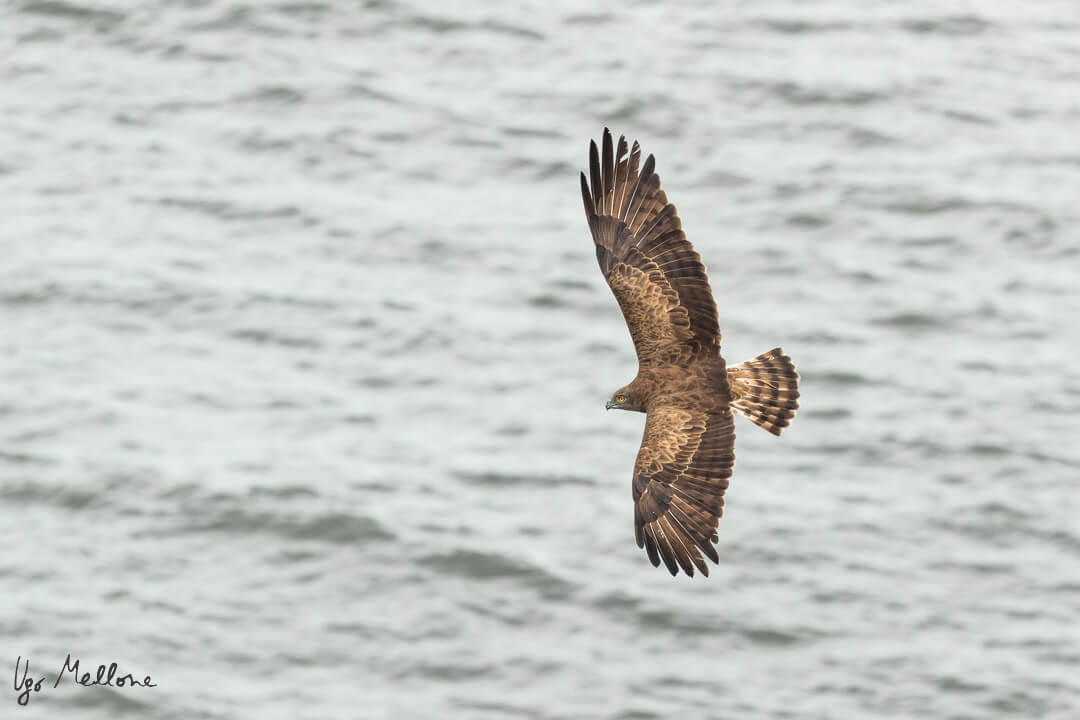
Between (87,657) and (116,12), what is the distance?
14.8m

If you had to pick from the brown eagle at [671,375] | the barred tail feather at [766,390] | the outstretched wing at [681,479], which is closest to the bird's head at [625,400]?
the brown eagle at [671,375]

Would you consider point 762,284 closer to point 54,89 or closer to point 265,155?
point 265,155

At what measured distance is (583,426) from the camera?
27125 millimetres

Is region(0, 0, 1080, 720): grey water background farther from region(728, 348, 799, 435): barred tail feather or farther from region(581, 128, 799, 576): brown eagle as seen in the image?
region(581, 128, 799, 576): brown eagle

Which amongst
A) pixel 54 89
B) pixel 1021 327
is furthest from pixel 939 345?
pixel 54 89

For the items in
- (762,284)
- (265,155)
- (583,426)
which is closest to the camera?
(583,426)

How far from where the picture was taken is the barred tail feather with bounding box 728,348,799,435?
12.5 metres

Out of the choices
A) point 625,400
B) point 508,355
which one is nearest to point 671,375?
point 625,400
